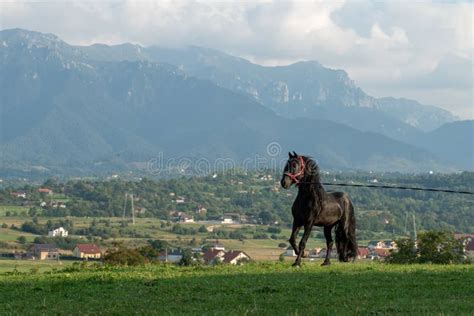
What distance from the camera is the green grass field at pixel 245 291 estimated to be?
49.4 feet

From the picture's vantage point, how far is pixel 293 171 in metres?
22.8

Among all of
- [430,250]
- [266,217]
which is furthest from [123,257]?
[266,217]

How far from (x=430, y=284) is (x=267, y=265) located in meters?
5.50

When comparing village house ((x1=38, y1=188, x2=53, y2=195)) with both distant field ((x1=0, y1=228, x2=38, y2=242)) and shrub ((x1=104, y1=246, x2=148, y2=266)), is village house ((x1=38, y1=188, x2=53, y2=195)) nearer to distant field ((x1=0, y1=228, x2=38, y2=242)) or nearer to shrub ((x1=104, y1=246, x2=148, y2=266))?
distant field ((x1=0, y1=228, x2=38, y2=242))

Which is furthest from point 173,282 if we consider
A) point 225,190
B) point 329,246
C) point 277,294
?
point 225,190

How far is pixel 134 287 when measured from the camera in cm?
1798

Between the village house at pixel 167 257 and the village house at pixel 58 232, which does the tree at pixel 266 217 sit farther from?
the village house at pixel 167 257

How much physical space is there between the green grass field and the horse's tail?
3332 millimetres

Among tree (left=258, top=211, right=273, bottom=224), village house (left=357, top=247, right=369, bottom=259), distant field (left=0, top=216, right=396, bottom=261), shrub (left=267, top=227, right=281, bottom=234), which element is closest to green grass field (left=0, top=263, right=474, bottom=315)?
village house (left=357, top=247, right=369, bottom=259)

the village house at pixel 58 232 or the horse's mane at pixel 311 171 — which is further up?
the horse's mane at pixel 311 171

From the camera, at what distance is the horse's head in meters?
22.6

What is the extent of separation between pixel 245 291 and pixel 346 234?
8615 mm

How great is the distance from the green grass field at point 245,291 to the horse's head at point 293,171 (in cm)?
204

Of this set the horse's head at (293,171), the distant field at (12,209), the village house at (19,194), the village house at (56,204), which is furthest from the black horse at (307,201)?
the village house at (19,194)
